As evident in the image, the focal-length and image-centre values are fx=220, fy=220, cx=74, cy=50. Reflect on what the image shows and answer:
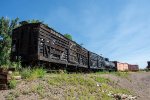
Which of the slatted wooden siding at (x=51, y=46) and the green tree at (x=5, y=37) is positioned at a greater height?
the green tree at (x=5, y=37)

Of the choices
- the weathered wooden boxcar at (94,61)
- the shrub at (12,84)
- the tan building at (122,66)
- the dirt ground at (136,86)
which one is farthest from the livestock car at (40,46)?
the tan building at (122,66)

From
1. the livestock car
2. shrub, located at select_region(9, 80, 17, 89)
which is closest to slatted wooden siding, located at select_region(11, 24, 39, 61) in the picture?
the livestock car

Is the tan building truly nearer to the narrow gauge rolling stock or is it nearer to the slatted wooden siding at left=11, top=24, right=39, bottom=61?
the narrow gauge rolling stock

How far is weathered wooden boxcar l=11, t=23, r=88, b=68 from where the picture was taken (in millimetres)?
13617

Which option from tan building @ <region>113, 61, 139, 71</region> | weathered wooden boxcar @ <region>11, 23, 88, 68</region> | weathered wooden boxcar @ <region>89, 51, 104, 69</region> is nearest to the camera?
weathered wooden boxcar @ <region>11, 23, 88, 68</region>

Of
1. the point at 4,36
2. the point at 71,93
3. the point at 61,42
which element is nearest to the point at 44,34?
the point at 61,42

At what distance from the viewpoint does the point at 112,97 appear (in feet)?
36.7

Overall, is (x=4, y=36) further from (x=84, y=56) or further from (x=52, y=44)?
(x=52, y=44)

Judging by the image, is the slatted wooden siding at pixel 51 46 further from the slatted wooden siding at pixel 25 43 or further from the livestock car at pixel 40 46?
the slatted wooden siding at pixel 25 43

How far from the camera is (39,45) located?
13523mm

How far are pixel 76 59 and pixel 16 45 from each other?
6231 mm

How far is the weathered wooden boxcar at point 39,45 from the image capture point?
13617 mm

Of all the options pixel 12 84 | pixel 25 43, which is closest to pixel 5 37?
pixel 25 43

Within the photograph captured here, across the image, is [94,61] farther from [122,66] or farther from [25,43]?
[122,66]
